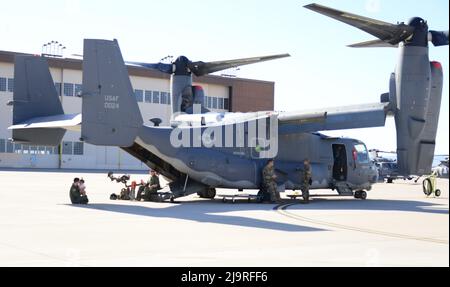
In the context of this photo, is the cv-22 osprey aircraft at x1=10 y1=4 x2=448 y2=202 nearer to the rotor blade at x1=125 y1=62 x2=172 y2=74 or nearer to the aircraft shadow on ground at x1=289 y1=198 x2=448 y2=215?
the rotor blade at x1=125 y1=62 x2=172 y2=74

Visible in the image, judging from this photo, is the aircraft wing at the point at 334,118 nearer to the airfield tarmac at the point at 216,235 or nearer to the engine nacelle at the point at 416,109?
the engine nacelle at the point at 416,109

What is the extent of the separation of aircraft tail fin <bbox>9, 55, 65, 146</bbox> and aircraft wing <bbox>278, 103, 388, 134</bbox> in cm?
855

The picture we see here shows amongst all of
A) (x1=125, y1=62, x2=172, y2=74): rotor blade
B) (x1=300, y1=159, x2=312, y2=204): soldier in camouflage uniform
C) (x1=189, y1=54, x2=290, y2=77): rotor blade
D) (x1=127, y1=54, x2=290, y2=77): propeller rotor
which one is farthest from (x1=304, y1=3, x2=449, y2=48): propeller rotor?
(x1=125, y1=62, x2=172, y2=74): rotor blade

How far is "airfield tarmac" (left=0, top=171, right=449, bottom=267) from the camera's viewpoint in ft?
33.0

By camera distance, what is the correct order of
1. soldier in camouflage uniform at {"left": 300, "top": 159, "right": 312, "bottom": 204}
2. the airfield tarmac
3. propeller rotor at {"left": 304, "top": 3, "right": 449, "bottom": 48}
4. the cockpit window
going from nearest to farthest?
the airfield tarmac < propeller rotor at {"left": 304, "top": 3, "right": 449, "bottom": 48} < soldier in camouflage uniform at {"left": 300, "top": 159, "right": 312, "bottom": 204} < the cockpit window

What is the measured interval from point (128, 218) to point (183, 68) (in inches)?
478

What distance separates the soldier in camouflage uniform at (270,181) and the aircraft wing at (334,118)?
170cm

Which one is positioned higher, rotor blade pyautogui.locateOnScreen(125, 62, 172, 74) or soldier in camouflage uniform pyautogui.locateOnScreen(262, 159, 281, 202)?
rotor blade pyautogui.locateOnScreen(125, 62, 172, 74)

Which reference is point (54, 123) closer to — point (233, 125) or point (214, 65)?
point (233, 125)

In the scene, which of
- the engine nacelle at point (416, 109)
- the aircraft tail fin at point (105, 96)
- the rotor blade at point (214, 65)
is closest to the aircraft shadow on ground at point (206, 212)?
the aircraft tail fin at point (105, 96)

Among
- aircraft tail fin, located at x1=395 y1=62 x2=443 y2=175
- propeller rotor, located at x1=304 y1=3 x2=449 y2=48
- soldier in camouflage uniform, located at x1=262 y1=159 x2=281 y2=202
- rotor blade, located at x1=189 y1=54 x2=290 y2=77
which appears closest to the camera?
propeller rotor, located at x1=304 y1=3 x2=449 y2=48

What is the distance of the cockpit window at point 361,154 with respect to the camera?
2631 centimetres

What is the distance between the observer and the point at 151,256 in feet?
33.9

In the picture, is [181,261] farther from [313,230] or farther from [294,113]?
[294,113]
